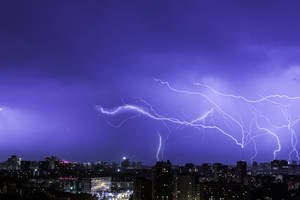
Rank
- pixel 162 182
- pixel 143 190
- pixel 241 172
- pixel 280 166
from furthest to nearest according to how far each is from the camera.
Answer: pixel 280 166, pixel 241 172, pixel 143 190, pixel 162 182

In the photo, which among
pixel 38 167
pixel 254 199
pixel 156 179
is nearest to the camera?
pixel 156 179

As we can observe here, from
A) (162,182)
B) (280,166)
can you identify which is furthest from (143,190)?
(280,166)

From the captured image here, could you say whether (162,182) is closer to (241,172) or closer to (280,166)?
(241,172)

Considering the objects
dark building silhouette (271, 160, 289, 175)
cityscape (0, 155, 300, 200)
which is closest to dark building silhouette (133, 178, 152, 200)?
cityscape (0, 155, 300, 200)

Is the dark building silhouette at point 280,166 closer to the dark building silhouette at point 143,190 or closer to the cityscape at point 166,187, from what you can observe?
the cityscape at point 166,187

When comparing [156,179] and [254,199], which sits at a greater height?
[156,179]

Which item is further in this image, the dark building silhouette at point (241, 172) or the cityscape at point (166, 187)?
the dark building silhouette at point (241, 172)

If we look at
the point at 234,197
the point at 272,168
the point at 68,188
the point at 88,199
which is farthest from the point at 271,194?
the point at 272,168

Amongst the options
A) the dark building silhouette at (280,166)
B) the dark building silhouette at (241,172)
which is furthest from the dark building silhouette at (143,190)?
the dark building silhouette at (280,166)

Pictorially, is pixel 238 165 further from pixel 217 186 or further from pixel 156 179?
pixel 156 179

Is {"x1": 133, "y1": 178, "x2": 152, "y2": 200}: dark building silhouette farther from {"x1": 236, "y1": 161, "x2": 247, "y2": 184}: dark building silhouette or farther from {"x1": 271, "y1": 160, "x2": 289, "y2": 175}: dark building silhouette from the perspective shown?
{"x1": 271, "y1": 160, "x2": 289, "y2": 175}: dark building silhouette

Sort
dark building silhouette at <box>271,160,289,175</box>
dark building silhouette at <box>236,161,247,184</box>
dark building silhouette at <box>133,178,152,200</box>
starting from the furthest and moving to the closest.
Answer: dark building silhouette at <box>271,160,289,175</box>, dark building silhouette at <box>236,161,247,184</box>, dark building silhouette at <box>133,178,152,200</box>
